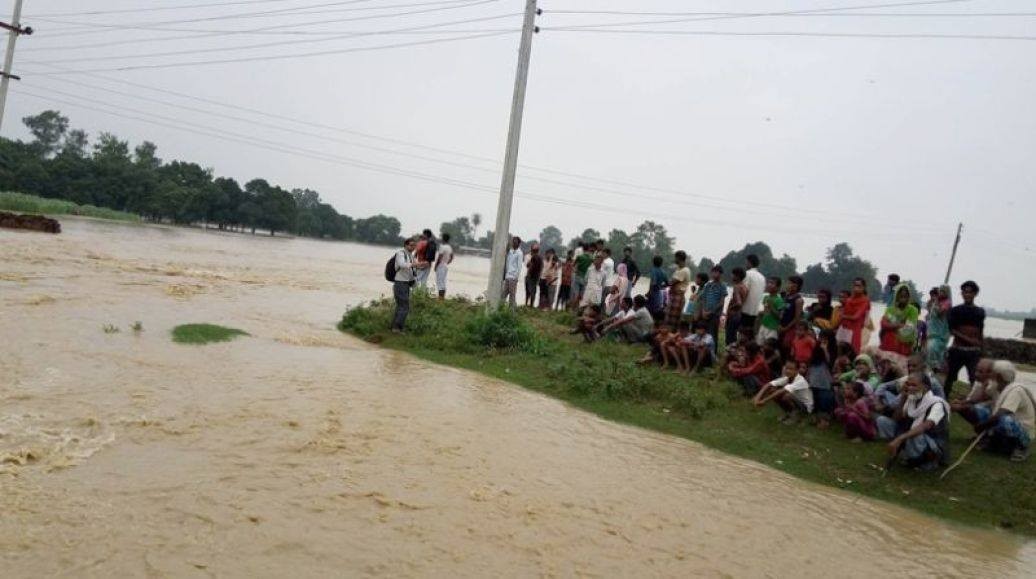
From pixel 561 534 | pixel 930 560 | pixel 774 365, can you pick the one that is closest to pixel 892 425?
pixel 774 365

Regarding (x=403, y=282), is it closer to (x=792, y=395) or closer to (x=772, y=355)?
(x=772, y=355)

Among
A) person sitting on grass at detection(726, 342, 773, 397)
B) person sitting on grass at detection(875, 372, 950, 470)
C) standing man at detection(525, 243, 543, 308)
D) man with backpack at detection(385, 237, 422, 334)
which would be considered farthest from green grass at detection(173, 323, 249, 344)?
person sitting on grass at detection(875, 372, 950, 470)

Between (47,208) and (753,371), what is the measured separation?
2046 inches

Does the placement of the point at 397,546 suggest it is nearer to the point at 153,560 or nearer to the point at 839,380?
the point at 153,560

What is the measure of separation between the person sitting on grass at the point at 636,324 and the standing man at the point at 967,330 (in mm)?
5007

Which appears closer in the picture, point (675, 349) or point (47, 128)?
point (675, 349)

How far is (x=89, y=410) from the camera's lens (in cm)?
663

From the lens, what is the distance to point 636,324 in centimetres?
1327

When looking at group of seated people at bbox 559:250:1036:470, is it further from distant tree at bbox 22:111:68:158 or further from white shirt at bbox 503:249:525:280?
distant tree at bbox 22:111:68:158

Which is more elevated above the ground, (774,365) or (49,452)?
(774,365)

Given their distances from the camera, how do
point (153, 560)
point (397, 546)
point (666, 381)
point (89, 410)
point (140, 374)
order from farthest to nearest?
point (666, 381)
point (140, 374)
point (89, 410)
point (397, 546)
point (153, 560)

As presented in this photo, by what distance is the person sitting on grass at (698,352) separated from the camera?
11352mm

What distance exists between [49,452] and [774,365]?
30.3 ft

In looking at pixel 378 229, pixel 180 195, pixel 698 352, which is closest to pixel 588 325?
pixel 698 352
